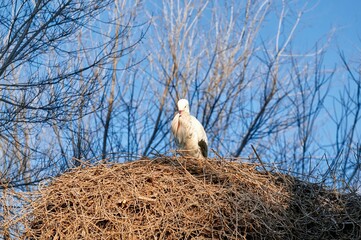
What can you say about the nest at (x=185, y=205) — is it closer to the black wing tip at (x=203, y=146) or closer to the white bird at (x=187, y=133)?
the white bird at (x=187, y=133)

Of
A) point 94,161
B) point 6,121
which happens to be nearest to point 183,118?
point 94,161

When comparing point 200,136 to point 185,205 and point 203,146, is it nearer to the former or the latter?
point 203,146

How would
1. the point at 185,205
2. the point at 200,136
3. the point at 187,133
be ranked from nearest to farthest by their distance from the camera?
the point at 185,205
the point at 187,133
the point at 200,136

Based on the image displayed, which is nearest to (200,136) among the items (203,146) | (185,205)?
(203,146)

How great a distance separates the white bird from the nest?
4.83 ft

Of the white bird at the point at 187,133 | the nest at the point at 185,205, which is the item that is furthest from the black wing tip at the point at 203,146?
the nest at the point at 185,205

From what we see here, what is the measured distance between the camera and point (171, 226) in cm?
461

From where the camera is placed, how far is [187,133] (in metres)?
6.71

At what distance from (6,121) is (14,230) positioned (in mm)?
3278

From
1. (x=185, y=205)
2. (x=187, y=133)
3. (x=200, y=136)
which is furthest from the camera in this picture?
(x=200, y=136)

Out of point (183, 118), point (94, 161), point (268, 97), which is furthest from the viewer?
point (268, 97)

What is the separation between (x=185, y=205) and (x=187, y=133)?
6.74 ft

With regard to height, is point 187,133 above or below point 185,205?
above

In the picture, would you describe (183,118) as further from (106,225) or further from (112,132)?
(112,132)
